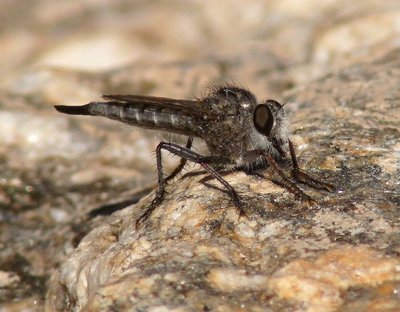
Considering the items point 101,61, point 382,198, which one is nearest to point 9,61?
point 101,61

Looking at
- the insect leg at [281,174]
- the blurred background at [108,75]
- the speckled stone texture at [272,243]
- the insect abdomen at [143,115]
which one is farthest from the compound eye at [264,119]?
the blurred background at [108,75]

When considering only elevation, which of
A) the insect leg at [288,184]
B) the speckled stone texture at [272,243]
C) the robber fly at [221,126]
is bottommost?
the speckled stone texture at [272,243]

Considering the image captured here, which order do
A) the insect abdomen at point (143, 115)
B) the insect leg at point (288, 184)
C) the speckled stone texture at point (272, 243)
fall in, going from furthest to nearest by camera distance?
the insect abdomen at point (143, 115) < the insect leg at point (288, 184) < the speckled stone texture at point (272, 243)

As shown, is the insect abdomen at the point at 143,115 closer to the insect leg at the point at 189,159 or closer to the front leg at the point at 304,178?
the insect leg at the point at 189,159

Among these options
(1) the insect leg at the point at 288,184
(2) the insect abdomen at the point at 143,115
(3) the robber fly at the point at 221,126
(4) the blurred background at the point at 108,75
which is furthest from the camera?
(4) the blurred background at the point at 108,75

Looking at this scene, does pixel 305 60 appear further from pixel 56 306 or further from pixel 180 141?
pixel 56 306

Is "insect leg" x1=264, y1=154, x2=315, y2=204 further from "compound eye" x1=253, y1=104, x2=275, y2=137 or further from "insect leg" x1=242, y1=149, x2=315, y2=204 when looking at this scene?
"compound eye" x1=253, y1=104, x2=275, y2=137

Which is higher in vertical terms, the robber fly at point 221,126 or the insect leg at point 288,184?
the robber fly at point 221,126
